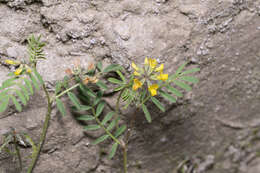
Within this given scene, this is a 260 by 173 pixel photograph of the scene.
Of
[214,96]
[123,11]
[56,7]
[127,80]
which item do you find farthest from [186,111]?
[56,7]

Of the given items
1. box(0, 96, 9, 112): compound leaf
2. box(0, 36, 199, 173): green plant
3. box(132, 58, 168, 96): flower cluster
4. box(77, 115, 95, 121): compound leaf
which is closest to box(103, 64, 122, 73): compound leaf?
box(0, 36, 199, 173): green plant

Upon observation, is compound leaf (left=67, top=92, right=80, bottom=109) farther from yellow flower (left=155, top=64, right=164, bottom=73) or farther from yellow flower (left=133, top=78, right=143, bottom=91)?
yellow flower (left=155, top=64, right=164, bottom=73)

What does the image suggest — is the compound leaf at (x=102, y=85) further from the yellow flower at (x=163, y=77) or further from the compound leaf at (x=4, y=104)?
the compound leaf at (x=4, y=104)

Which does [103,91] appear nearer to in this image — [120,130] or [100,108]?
[100,108]

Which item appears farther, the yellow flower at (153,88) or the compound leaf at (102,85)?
the compound leaf at (102,85)

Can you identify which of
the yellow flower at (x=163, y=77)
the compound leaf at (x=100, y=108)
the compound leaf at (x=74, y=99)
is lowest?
the compound leaf at (x=100, y=108)

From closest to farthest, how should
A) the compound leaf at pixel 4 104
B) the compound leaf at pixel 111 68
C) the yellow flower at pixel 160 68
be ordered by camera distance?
the compound leaf at pixel 4 104
the yellow flower at pixel 160 68
the compound leaf at pixel 111 68

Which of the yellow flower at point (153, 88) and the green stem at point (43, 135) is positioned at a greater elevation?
the yellow flower at point (153, 88)

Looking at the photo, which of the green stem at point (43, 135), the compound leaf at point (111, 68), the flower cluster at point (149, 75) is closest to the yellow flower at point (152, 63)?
the flower cluster at point (149, 75)
